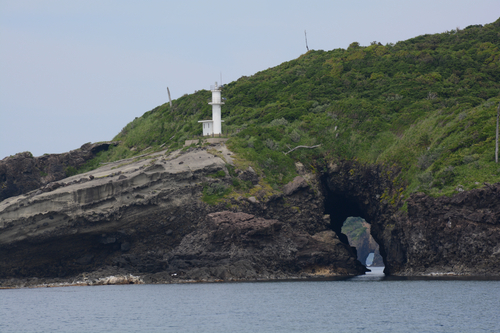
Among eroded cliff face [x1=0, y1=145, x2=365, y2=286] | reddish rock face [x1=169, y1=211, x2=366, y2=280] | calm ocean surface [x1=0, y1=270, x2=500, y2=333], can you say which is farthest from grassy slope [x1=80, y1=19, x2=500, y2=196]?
calm ocean surface [x1=0, y1=270, x2=500, y2=333]

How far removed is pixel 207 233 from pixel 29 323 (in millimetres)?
30343

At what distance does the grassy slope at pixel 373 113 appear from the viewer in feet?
238

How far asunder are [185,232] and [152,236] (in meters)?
3.94

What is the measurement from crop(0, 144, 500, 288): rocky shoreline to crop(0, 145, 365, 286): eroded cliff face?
119mm

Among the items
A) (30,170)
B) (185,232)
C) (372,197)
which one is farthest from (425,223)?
(30,170)

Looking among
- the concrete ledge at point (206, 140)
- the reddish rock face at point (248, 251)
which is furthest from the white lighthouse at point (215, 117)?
the reddish rock face at point (248, 251)

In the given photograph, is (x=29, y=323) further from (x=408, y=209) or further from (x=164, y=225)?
(x=408, y=209)

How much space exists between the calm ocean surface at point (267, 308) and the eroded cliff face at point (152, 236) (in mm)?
7125

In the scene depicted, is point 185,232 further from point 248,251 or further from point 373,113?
point 373,113

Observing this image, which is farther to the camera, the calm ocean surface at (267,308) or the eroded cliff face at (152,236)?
the eroded cliff face at (152,236)

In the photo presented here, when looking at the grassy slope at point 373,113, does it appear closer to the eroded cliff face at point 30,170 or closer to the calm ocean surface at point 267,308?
the eroded cliff face at point 30,170

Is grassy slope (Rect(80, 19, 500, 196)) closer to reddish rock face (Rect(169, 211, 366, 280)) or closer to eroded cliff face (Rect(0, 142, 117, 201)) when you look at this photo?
eroded cliff face (Rect(0, 142, 117, 201))

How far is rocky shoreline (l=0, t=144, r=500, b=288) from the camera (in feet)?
227

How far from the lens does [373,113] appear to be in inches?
3607
